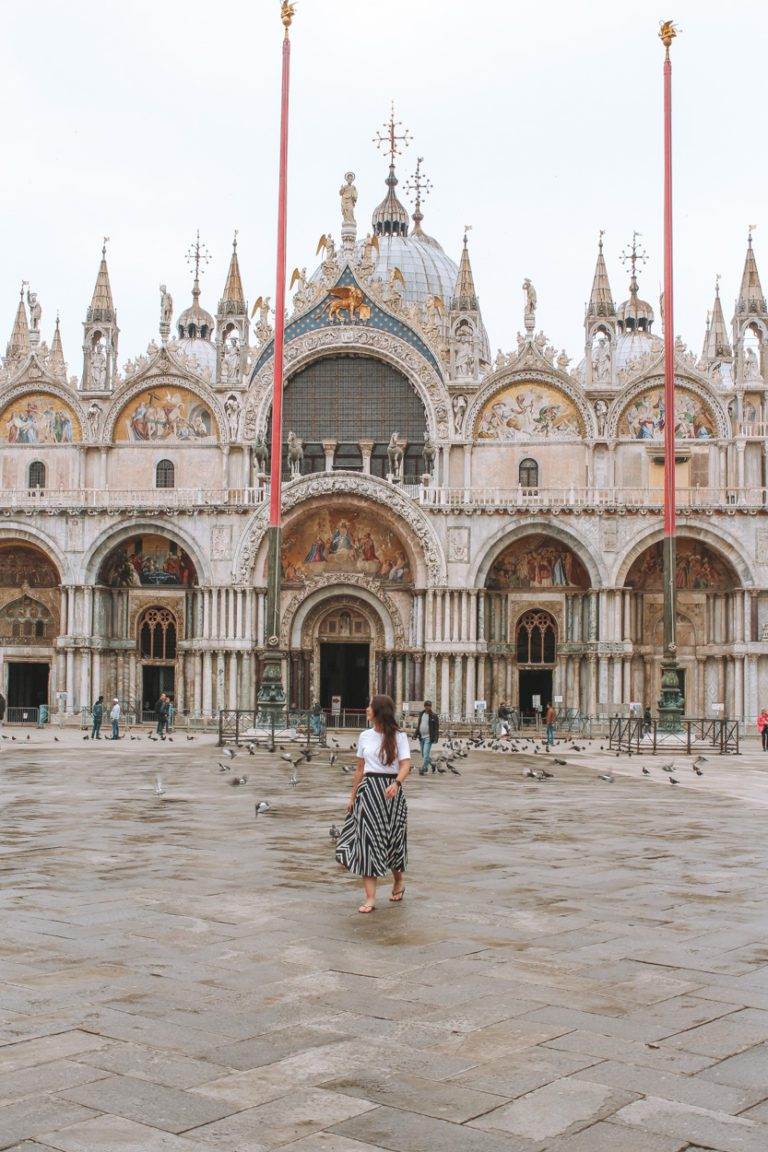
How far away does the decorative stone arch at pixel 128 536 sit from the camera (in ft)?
152

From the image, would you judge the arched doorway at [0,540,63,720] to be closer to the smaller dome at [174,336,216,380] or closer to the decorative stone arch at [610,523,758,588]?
the decorative stone arch at [610,523,758,588]

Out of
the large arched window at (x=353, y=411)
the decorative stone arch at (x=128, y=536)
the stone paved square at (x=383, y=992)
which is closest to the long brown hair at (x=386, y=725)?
the stone paved square at (x=383, y=992)

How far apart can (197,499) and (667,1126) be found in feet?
138

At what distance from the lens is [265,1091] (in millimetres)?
6582

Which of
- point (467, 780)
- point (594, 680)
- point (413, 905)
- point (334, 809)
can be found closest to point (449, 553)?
point (594, 680)

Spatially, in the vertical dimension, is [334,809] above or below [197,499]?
below

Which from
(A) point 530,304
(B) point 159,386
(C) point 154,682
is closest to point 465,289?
(A) point 530,304

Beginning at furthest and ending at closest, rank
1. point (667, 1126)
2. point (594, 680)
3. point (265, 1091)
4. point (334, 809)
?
1. point (594, 680)
2. point (334, 809)
3. point (265, 1091)
4. point (667, 1126)

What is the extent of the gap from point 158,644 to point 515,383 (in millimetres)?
15811

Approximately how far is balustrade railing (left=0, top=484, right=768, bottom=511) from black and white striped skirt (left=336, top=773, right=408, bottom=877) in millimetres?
34385

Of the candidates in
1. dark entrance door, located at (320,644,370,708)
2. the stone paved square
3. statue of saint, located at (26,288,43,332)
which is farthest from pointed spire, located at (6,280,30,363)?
the stone paved square

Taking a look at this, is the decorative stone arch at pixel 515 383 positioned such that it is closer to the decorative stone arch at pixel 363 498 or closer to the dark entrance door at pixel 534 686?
the decorative stone arch at pixel 363 498

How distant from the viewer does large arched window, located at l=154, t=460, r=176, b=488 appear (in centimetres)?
4881

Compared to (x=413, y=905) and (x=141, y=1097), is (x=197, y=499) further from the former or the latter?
(x=141, y=1097)
